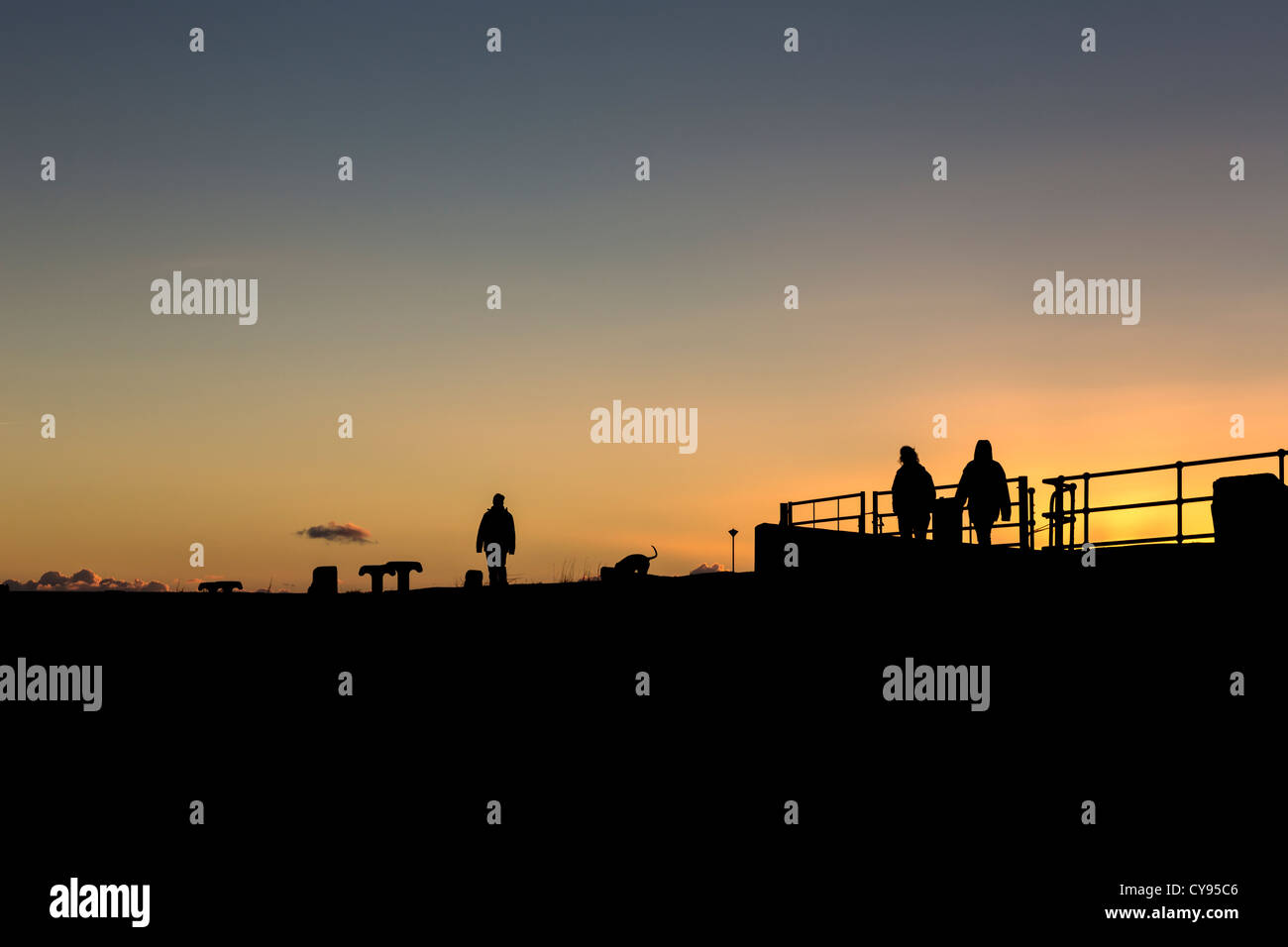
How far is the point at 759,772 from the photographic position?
1706cm

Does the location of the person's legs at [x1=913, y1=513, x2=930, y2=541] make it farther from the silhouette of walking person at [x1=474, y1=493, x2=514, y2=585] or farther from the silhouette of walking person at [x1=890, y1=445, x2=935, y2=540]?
the silhouette of walking person at [x1=474, y1=493, x2=514, y2=585]

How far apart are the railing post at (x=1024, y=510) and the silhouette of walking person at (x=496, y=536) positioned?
8.30 metres

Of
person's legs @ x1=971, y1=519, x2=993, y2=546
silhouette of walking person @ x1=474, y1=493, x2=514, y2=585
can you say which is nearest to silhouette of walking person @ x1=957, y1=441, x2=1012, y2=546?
person's legs @ x1=971, y1=519, x2=993, y2=546

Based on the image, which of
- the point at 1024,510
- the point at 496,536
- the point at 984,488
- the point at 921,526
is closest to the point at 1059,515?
the point at 1024,510

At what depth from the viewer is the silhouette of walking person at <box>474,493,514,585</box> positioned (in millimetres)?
19094

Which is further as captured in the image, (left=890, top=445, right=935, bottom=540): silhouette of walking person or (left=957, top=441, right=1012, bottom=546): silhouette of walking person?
(left=890, top=445, right=935, bottom=540): silhouette of walking person

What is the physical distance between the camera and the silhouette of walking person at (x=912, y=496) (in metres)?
17.9

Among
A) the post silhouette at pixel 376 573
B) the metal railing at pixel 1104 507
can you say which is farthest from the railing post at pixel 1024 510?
the post silhouette at pixel 376 573

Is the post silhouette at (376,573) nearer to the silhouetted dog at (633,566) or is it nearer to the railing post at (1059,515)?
the silhouetted dog at (633,566)

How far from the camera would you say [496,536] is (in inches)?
755

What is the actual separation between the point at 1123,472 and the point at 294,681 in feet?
44.2

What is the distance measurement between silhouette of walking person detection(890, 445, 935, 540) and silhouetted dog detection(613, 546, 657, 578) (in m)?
4.44
